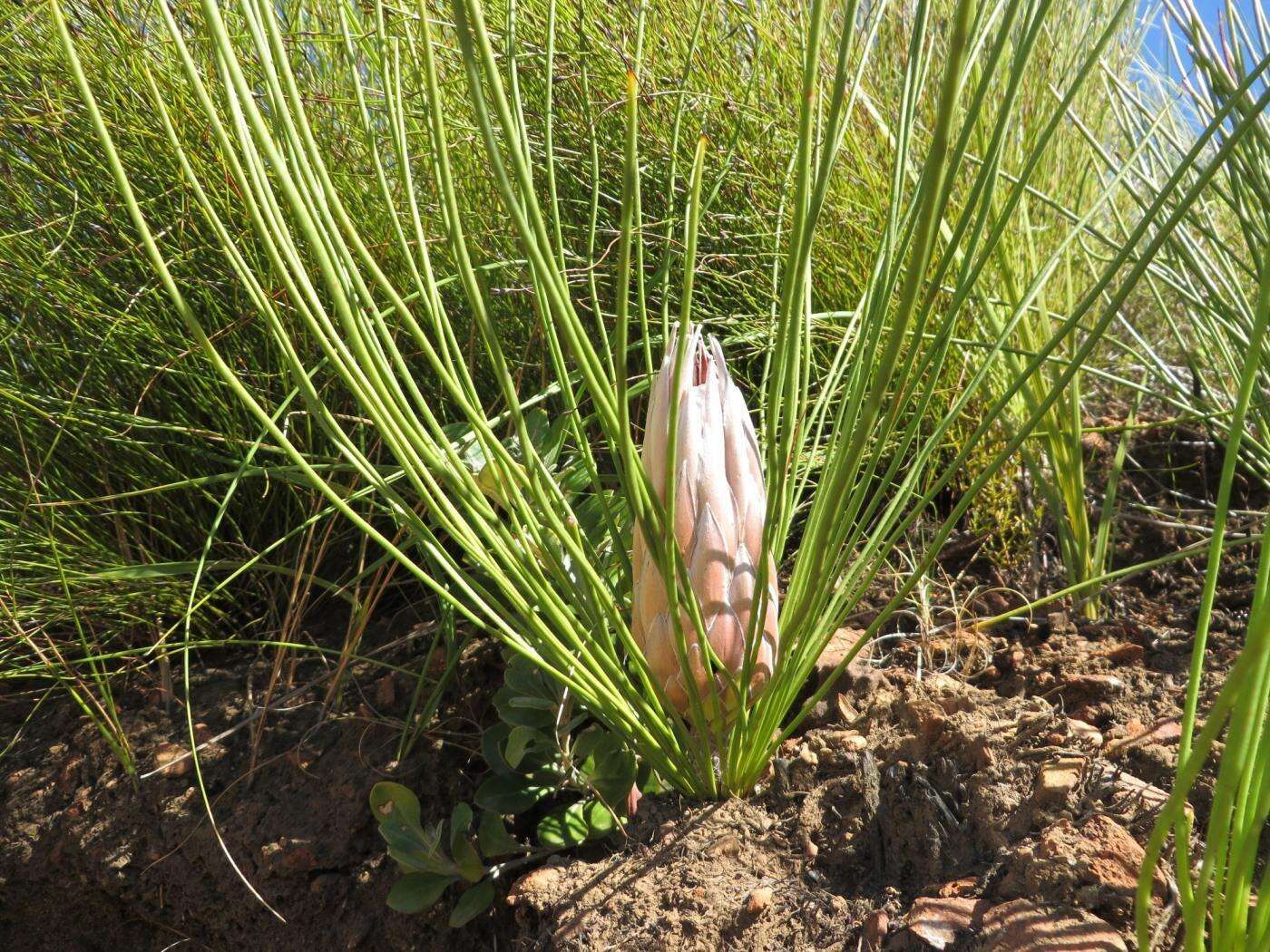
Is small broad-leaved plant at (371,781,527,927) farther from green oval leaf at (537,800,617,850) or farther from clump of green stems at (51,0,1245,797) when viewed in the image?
clump of green stems at (51,0,1245,797)

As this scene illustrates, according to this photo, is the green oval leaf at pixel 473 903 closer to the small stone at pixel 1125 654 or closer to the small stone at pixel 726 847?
the small stone at pixel 726 847

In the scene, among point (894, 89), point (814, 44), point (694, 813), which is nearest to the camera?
point (814, 44)

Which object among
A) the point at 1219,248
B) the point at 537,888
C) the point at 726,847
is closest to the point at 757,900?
the point at 726,847

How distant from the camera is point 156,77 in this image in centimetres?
105

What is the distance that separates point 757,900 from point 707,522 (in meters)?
0.24

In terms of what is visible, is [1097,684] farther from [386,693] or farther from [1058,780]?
[386,693]

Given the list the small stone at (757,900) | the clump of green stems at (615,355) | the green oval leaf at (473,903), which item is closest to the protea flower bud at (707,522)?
the clump of green stems at (615,355)

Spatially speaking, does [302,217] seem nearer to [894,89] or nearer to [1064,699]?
[1064,699]

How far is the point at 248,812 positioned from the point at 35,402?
487 millimetres

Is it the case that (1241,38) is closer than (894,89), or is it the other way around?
(1241,38)

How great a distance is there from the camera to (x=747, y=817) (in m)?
0.68

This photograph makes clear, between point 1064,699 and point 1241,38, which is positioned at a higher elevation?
point 1241,38

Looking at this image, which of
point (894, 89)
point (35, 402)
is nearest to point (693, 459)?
point (35, 402)

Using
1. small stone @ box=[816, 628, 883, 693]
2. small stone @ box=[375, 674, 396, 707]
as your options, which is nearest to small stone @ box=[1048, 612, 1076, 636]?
small stone @ box=[816, 628, 883, 693]
